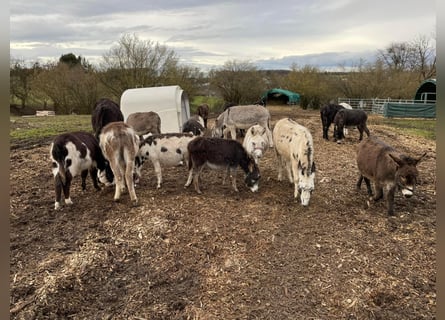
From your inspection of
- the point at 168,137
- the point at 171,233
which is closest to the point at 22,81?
the point at 168,137

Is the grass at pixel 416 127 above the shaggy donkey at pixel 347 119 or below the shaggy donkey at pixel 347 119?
below

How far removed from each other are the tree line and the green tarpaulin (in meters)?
7.89

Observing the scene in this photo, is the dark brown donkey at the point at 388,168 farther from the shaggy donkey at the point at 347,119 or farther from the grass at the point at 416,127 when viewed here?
the grass at the point at 416,127

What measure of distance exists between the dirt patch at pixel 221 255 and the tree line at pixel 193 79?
70.2 feet

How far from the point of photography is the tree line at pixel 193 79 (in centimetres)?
2766

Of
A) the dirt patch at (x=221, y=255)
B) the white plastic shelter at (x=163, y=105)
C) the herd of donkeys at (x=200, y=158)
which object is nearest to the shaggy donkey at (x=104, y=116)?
the herd of donkeys at (x=200, y=158)

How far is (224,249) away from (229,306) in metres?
1.28

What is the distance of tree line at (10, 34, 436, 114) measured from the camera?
27656mm

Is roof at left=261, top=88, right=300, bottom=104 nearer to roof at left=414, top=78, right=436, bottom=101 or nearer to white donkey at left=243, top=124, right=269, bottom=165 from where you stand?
roof at left=414, top=78, right=436, bottom=101

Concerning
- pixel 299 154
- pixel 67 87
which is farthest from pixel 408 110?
pixel 67 87

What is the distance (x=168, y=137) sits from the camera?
8.02 metres

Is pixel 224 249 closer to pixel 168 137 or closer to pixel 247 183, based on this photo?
pixel 247 183

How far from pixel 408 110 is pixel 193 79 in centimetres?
1938

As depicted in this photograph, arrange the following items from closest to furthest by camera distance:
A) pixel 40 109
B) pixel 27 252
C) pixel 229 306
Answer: pixel 229 306
pixel 27 252
pixel 40 109
